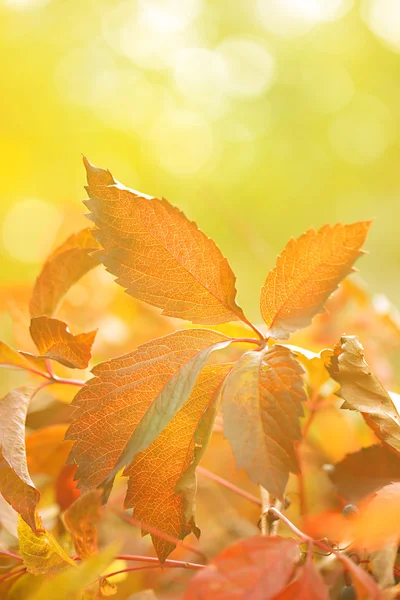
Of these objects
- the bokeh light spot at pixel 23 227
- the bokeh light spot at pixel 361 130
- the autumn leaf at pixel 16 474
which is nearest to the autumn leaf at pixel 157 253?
the autumn leaf at pixel 16 474

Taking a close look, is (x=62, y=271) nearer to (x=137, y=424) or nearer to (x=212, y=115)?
(x=137, y=424)

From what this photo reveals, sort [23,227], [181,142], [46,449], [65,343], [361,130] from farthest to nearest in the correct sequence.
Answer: [181,142] < [361,130] < [23,227] < [46,449] < [65,343]

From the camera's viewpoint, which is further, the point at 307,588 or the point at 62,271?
the point at 62,271

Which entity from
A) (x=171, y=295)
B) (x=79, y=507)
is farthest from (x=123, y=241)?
(x=79, y=507)

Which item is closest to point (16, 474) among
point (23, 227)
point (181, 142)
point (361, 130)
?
point (23, 227)

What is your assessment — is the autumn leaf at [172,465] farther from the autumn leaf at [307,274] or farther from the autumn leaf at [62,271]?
the autumn leaf at [62,271]

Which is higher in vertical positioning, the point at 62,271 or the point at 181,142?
the point at 181,142

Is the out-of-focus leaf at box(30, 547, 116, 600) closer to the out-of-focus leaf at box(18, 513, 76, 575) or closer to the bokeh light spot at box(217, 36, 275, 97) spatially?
the out-of-focus leaf at box(18, 513, 76, 575)
